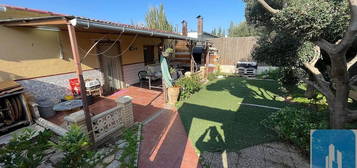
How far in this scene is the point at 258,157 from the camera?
2959 millimetres

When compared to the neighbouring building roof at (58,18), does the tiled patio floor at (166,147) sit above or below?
below

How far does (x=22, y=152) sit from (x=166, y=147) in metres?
2.30

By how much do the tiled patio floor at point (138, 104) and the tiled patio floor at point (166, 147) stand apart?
70cm

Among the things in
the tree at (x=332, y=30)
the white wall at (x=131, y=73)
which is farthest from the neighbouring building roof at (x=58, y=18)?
the white wall at (x=131, y=73)

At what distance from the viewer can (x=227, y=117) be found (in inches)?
184

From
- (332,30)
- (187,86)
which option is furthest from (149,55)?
(332,30)

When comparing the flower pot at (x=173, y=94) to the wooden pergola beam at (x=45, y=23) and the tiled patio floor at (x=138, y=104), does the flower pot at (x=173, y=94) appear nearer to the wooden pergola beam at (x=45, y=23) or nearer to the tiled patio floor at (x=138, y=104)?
the tiled patio floor at (x=138, y=104)

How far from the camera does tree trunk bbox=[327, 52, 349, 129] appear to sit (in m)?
2.34

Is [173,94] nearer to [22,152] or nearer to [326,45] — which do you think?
[326,45]

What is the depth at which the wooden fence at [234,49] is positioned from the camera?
1244cm

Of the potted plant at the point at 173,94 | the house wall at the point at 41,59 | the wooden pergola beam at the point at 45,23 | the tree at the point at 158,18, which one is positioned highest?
the tree at the point at 158,18

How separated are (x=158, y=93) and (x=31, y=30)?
4469 millimetres

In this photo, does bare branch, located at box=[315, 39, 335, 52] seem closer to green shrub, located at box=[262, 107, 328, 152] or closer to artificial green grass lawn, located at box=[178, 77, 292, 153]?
green shrub, located at box=[262, 107, 328, 152]

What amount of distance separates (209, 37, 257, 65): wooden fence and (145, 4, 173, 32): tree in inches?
213
